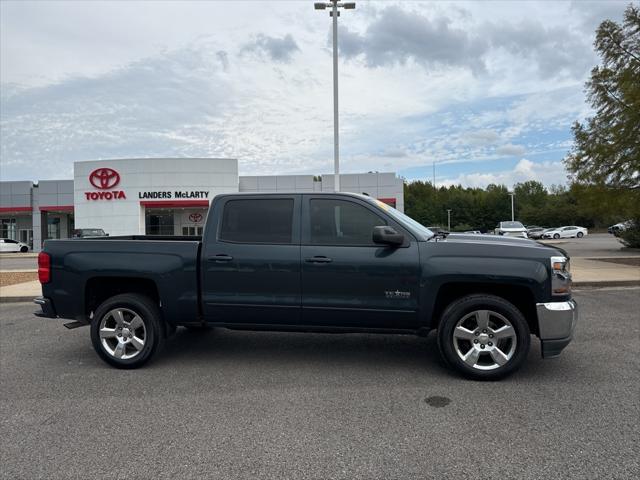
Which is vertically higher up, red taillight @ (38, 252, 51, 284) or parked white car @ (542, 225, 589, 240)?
parked white car @ (542, 225, 589, 240)

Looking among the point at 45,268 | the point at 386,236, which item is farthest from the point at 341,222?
the point at 45,268

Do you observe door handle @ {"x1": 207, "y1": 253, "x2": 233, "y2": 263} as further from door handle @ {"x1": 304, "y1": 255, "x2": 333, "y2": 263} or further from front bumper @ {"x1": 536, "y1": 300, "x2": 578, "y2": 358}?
front bumper @ {"x1": 536, "y1": 300, "x2": 578, "y2": 358}

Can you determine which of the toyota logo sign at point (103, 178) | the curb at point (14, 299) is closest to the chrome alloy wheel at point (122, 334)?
the curb at point (14, 299)

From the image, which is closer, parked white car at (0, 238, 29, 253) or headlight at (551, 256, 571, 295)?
headlight at (551, 256, 571, 295)

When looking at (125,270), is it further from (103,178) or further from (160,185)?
(103,178)

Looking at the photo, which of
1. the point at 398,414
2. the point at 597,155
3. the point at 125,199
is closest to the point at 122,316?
the point at 398,414

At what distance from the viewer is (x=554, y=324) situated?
4.46m

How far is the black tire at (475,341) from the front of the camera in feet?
14.6

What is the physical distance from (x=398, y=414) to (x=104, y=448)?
2.25 metres

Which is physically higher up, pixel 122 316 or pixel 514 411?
pixel 122 316

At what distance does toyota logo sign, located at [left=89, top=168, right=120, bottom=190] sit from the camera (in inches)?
1503

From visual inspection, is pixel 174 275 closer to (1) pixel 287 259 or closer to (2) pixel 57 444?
(1) pixel 287 259

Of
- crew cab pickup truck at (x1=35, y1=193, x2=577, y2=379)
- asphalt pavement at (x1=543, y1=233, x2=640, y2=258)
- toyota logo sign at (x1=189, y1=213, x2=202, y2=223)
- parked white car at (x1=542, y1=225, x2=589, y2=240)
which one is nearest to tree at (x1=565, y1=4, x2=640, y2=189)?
asphalt pavement at (x1=543, y1=233, x2=640, y2=258)

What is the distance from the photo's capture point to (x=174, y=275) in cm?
502
